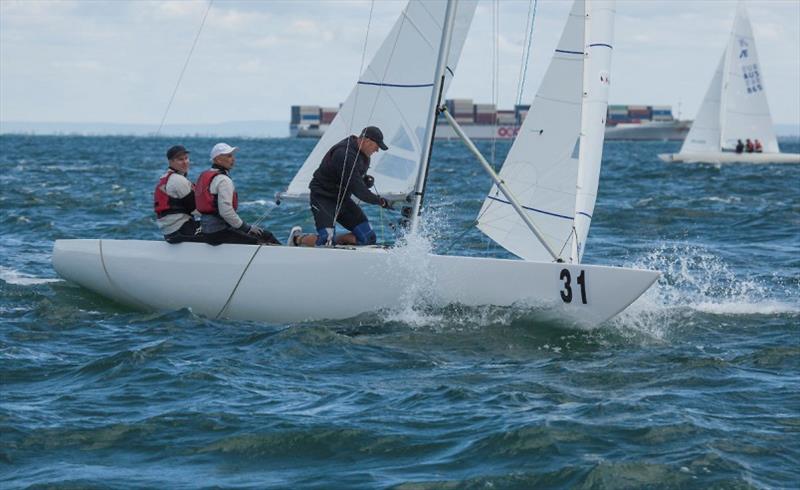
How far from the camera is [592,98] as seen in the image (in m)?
7.48

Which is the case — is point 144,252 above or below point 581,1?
below

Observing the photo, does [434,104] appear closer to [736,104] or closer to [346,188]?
[346,188]

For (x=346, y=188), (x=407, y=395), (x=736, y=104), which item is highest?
(x=736, y=104)

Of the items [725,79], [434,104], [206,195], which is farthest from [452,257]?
[725,79]

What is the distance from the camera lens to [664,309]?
319 inches

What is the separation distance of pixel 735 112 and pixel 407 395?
103 ft

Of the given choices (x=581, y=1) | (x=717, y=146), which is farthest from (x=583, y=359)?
(x=717, y=146)

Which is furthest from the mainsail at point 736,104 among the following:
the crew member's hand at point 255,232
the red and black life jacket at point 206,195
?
the red and black life jacket at point 206,195

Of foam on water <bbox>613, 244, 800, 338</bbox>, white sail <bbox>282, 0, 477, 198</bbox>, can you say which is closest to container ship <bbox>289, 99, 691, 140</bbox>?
foam on water <bbox>613, 244, 800, 338</bbox>

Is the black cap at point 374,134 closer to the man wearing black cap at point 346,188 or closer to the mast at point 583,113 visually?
the man wearing black cap at point 346,188

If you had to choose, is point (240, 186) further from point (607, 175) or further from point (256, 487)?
point (256, 487)

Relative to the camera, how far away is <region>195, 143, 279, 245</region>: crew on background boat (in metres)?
7.47

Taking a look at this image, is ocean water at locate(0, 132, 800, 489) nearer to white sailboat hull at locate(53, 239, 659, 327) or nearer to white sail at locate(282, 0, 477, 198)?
white sailboat hull at locate(53, 239, 659, 327)

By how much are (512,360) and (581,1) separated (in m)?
2.41
